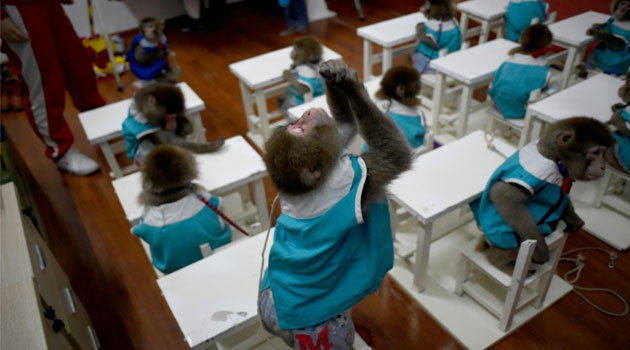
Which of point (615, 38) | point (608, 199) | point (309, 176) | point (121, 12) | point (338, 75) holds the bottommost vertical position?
point (608, 199)

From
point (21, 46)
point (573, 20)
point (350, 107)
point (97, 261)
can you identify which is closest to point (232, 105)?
point (21, 46)

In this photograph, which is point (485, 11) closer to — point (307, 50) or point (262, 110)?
point (307, 50)

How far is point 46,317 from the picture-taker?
1.48m

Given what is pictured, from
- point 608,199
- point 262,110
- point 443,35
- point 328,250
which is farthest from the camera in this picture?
point 443,35

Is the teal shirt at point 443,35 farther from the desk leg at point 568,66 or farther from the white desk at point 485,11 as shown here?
the desk leg at point 568,66

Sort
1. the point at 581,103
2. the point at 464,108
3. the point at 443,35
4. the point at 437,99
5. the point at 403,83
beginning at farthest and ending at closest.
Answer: the point at 443,35, the point at 437,99, the point at 464,108, the point at 581,103, the point at 403,83

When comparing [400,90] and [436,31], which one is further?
[436,31]

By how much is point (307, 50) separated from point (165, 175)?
1545 mm

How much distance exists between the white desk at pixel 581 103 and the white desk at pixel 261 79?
4.49ft

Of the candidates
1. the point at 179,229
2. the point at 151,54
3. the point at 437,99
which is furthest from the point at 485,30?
the point at 179,229

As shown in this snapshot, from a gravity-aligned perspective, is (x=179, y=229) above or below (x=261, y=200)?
above

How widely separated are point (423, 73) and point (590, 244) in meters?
1.69

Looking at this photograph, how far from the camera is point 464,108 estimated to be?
3094 mm

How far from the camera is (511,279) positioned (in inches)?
75.6
